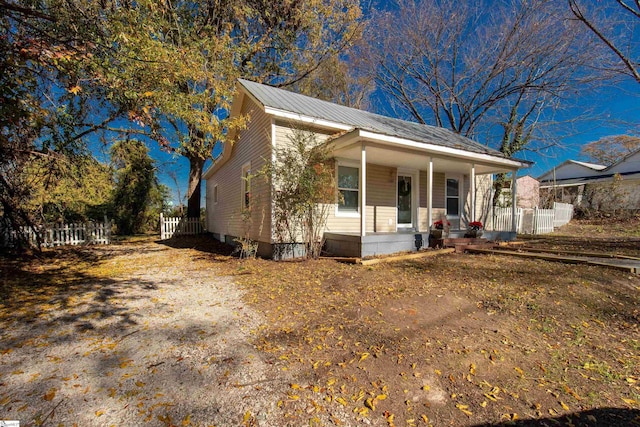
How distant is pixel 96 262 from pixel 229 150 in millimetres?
5790

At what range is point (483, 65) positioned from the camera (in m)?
15.8

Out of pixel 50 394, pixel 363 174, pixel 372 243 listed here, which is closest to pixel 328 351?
pixel 50 394

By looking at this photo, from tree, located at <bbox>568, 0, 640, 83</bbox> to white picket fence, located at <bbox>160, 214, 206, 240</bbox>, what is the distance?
1743 cm

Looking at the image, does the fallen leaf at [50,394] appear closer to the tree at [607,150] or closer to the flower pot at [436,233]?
the flower pot at [436,233]

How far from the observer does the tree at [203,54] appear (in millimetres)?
5336

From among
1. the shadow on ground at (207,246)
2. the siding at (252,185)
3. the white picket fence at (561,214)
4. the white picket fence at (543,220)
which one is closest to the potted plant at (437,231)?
the siding at (252,185)

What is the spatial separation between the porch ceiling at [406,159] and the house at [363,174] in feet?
0.09

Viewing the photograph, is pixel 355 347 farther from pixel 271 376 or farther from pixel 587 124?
pixel 587 124

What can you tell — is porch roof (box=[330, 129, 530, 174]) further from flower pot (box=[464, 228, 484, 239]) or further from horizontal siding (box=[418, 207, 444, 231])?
flower pot (box=[464, 228, 484, 239])

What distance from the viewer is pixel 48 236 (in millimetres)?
10398

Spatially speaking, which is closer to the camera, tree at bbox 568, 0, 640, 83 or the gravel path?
the gravel path

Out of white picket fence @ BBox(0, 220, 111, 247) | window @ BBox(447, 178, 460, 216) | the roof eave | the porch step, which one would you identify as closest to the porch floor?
the porch step

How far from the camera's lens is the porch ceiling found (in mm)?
7568

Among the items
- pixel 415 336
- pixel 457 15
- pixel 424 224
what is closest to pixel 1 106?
pixel 415 336
